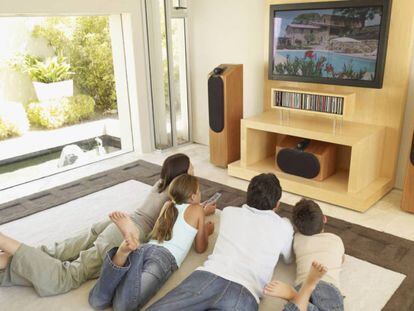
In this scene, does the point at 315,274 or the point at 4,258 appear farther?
the point at 4,258

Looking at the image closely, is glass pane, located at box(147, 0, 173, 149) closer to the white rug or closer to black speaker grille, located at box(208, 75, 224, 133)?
black speaker grille, located at box(208, 75, 224, 133)

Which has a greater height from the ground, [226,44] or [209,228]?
[226,44]

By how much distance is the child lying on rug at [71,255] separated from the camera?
1938 millimetres

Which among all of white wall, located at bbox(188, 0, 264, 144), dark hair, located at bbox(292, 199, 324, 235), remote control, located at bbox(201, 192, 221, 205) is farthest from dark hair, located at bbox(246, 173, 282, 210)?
white wall, located at bbox(188, 0, 264, 144)

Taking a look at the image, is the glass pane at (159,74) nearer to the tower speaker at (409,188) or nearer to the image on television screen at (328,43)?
the image on television screen at (328,43)

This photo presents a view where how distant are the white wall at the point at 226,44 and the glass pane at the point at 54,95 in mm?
872

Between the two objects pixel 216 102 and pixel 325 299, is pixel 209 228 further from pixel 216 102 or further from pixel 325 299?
pixel 216 102

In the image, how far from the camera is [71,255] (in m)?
2.24

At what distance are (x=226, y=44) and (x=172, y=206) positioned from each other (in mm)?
2523

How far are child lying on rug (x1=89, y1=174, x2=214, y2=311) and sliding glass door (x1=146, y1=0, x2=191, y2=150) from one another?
7.52 feet

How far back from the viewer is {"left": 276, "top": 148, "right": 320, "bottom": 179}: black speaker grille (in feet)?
10.4

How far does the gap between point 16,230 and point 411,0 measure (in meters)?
3.17

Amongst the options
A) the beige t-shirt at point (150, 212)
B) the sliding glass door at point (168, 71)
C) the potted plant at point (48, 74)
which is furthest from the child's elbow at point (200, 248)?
the potted plant at point (48, 74)

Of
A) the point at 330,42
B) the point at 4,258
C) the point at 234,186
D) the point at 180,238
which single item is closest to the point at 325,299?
the point at 180,238
